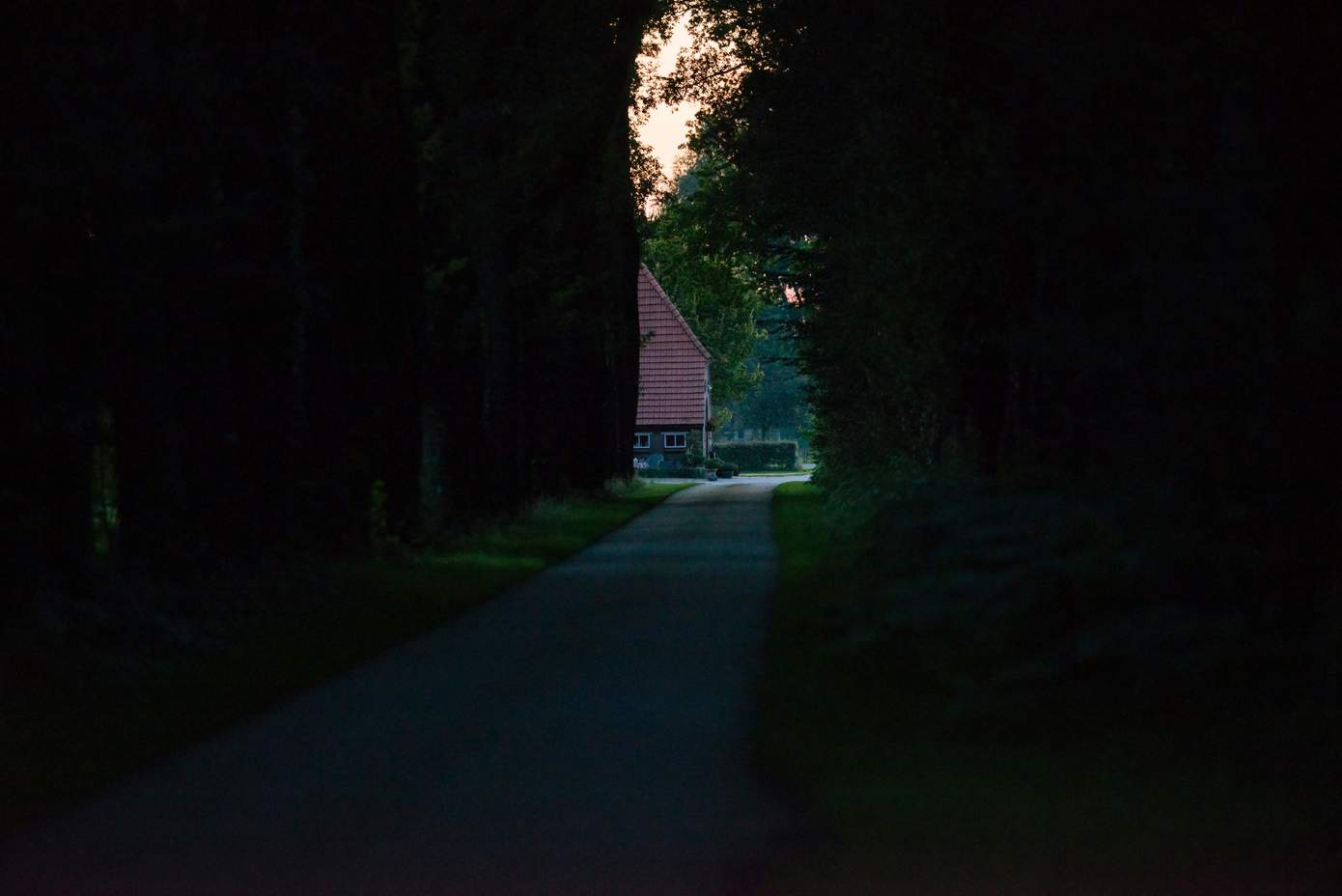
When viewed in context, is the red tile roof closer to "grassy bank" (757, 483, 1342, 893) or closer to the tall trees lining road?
the tall trees lining road

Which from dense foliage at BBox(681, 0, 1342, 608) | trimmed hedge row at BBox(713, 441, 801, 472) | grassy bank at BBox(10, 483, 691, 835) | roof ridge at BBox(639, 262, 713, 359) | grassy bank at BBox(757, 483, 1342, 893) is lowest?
trimmed hedge row at BBox(713, 441, 801, 472)

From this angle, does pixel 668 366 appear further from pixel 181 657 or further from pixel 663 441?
pixel 181 657

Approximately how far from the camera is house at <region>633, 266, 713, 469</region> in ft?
Answer: 297

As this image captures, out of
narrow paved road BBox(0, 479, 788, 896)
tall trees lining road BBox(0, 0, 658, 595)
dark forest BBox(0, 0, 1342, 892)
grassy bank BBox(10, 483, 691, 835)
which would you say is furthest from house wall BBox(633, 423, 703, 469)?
narrow paved road BBox(0, 479, 788, 896)

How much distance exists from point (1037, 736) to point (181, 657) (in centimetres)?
732

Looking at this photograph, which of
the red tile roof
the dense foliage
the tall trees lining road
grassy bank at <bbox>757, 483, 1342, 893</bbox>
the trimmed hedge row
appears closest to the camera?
grassy bank at <bbox>757, 483, 1342, 893</bbox>

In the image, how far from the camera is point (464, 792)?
859cm

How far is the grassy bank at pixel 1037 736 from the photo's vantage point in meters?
6.92

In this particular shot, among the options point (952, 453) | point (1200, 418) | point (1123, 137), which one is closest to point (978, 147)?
point (952, 453)

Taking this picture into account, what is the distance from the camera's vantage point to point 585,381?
47219 mm

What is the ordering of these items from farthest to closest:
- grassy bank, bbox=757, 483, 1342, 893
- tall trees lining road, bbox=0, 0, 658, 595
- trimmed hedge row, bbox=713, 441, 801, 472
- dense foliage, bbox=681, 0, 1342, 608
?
trimmed hedge row, bbox=713, 441, 801, 472 < tall trees lining road, bbox=0, 0, 658, 595 < dense foliage, bbox=681, 0, 1342, 608 < grassy bank, bbox=757, 483, 1342, 893

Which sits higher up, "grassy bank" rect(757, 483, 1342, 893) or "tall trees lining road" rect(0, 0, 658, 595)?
"tall trees lining road" rect(0, 0, 658, 595)

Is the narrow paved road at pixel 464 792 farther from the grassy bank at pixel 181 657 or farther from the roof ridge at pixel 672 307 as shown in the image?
the roof ridge at pixel 672 307

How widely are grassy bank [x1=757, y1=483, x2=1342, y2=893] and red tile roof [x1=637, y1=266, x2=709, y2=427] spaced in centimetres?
7863
